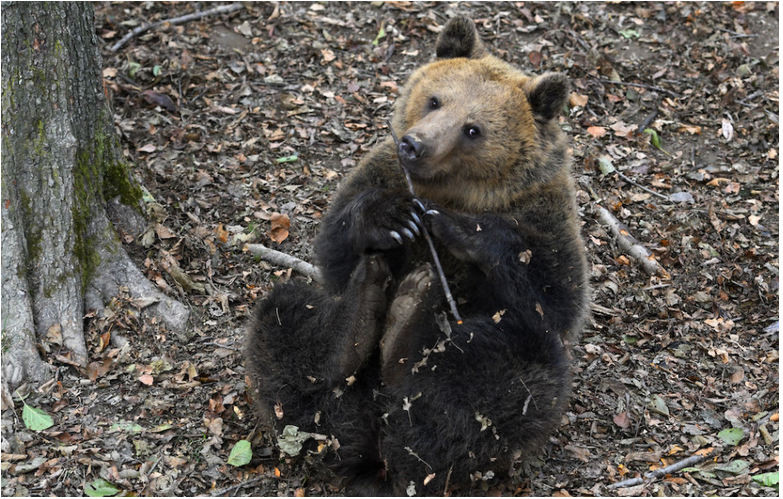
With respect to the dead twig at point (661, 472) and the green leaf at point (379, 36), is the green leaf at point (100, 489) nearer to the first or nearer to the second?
the dead twig at point (661, 472)

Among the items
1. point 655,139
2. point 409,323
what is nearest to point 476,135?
point 409,323

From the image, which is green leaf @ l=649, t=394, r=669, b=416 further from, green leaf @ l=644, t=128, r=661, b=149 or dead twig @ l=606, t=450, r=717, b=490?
green leaf @ l=644, t=128, r=661, b=149

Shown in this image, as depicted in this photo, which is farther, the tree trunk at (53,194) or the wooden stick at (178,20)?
the wooden stick at (178,20)

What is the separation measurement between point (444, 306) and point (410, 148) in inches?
43.3

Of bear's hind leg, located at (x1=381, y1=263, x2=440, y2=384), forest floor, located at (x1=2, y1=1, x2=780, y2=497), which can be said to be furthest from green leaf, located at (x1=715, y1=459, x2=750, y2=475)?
bear's hind leg, located at (x1=381, y1=263, x2=440, y2=384)

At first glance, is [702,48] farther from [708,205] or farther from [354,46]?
[354,46]

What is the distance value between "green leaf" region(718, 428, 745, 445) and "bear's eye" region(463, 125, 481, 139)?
279 centimetres

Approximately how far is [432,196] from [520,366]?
→ 1389 mm

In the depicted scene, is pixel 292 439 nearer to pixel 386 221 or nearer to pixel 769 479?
pixel 386 221

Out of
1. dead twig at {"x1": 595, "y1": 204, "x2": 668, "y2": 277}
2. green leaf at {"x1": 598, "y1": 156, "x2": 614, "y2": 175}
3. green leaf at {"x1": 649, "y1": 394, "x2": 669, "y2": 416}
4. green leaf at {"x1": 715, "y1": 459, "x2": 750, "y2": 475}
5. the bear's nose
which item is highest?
the bear's nose

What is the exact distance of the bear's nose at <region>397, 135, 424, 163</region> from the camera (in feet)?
16.0

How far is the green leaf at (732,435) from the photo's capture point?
17.6ft

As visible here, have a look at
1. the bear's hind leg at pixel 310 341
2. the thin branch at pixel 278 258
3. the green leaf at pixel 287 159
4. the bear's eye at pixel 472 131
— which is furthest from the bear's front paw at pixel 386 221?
the green leaf at pixel 287 159

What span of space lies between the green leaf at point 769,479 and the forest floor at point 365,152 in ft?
0.04
